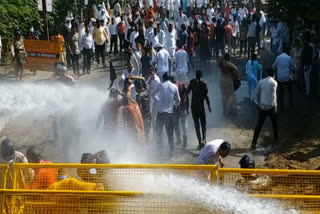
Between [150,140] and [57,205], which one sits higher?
[57,205]

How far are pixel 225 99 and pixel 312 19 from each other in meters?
4.90

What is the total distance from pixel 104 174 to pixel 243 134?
276 inches

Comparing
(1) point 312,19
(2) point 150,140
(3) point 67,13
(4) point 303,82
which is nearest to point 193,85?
(2) point 150,140

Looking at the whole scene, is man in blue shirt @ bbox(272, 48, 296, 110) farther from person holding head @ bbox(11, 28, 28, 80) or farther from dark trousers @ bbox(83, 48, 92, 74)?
person holding head @ bbox(11, 28, 28, 80)

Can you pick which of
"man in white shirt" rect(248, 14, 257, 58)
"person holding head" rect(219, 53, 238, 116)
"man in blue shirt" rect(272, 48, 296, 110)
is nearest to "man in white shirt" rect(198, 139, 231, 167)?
"person holding head" rect(219, 53, 238, 116)

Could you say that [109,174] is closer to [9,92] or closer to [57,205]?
Answer: [57,205]

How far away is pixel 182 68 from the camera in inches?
604

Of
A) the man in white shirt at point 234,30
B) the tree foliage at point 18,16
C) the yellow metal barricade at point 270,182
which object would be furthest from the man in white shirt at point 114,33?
the yellow metal barricade at point 270,182

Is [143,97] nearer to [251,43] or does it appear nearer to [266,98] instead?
[266,98]

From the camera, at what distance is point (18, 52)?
→ 17578 millimetres

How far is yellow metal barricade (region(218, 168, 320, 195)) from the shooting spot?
20.2 ft

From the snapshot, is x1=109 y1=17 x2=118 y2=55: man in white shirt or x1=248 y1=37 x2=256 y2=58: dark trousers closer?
x1=248 y1=37 x2=256 y2=58: dark trousers

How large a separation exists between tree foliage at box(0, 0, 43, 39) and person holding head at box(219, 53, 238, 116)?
897 cm

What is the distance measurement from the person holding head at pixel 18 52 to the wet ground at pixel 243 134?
9.14 ft
